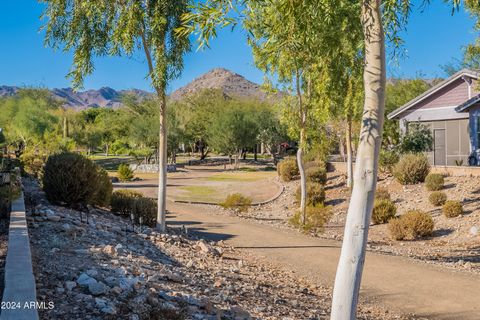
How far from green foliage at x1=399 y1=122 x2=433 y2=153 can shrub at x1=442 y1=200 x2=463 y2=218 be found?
10.3m

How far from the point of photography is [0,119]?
6078 centimetres

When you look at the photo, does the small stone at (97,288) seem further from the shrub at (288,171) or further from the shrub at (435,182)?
the shrub at (288,171)

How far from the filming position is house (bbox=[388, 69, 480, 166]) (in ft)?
90.9

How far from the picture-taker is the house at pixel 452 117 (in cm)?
2772

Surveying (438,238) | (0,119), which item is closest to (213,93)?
(0,119)

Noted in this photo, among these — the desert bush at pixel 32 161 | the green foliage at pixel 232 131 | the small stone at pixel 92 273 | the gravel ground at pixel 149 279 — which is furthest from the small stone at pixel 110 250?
the green foliage at pixel 232 131

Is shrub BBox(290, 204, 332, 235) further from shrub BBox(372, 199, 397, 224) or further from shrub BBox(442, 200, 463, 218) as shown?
shrub BBox(442, 200, 463, 218)

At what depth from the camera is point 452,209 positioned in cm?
1992

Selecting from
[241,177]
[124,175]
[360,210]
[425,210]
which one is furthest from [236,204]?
[360,210]

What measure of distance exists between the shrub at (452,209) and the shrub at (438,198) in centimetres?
165

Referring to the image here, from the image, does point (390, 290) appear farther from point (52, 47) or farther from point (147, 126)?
point (147, 126)

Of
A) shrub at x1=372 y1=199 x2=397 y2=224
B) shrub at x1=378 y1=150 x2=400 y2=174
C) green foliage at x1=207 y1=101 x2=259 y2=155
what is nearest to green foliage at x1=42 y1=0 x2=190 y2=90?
shrub at x1=372 y1=199 x2=397 y2=224

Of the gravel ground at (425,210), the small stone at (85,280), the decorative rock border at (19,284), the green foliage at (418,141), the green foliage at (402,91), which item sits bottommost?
the gravel ground at (425,210)

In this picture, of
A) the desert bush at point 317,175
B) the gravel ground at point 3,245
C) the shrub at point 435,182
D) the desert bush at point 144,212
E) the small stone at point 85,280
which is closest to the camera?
the small stone at point 85,280
